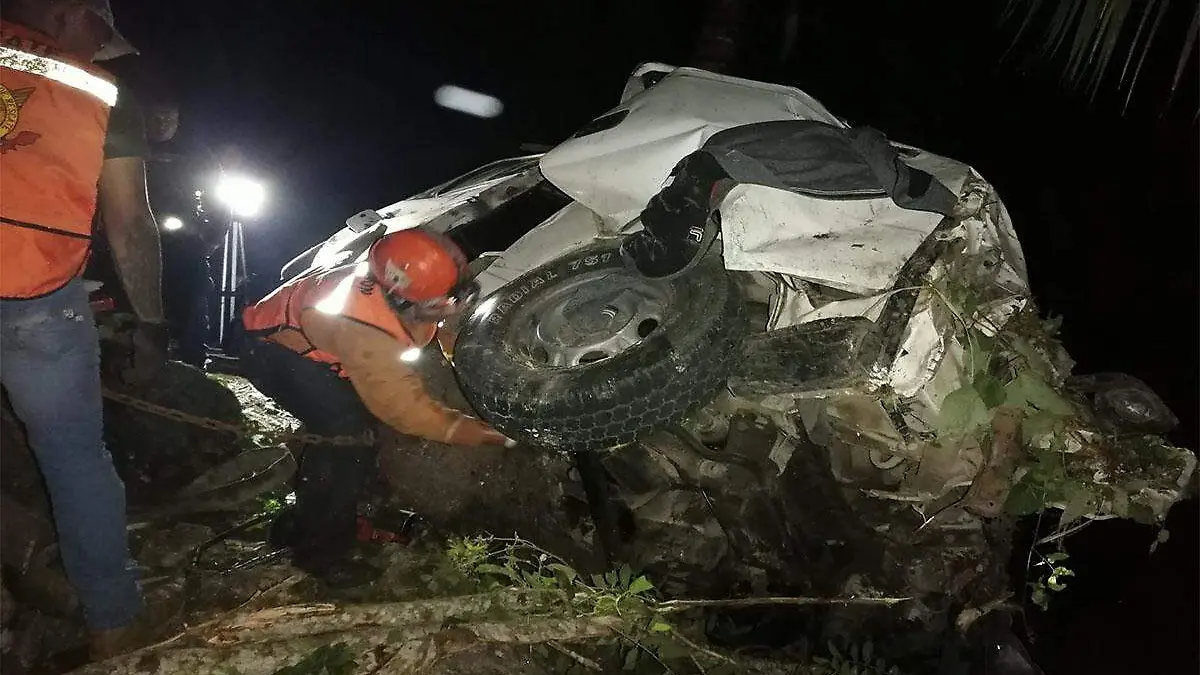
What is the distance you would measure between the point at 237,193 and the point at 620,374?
5326 millimetres

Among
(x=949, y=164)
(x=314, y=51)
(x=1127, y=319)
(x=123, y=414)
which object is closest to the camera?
(x=949, y=164)

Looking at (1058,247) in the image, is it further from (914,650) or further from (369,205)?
(369,205)

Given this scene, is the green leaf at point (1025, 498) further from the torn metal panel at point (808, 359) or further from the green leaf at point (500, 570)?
the green leaf at point (500, 570)

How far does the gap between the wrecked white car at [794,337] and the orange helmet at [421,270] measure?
14 centimetres

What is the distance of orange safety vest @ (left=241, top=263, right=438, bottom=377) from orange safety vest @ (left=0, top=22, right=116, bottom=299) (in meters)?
0.84

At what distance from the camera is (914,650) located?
122 inches

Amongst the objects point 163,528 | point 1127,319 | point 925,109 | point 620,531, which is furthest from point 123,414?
point 925,109

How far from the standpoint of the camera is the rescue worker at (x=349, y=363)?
2.85m

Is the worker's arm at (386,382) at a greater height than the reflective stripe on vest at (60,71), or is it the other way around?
the reflective stripe on vest at (60,71)

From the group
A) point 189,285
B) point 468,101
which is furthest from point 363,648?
point 468,101

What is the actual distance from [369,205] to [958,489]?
8241mm

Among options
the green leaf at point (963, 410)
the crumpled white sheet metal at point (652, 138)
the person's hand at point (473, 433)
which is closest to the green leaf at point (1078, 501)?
the green leaf at point (963, 410)

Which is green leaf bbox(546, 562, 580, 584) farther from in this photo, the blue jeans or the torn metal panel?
the blue jeans

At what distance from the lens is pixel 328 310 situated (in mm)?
2832
